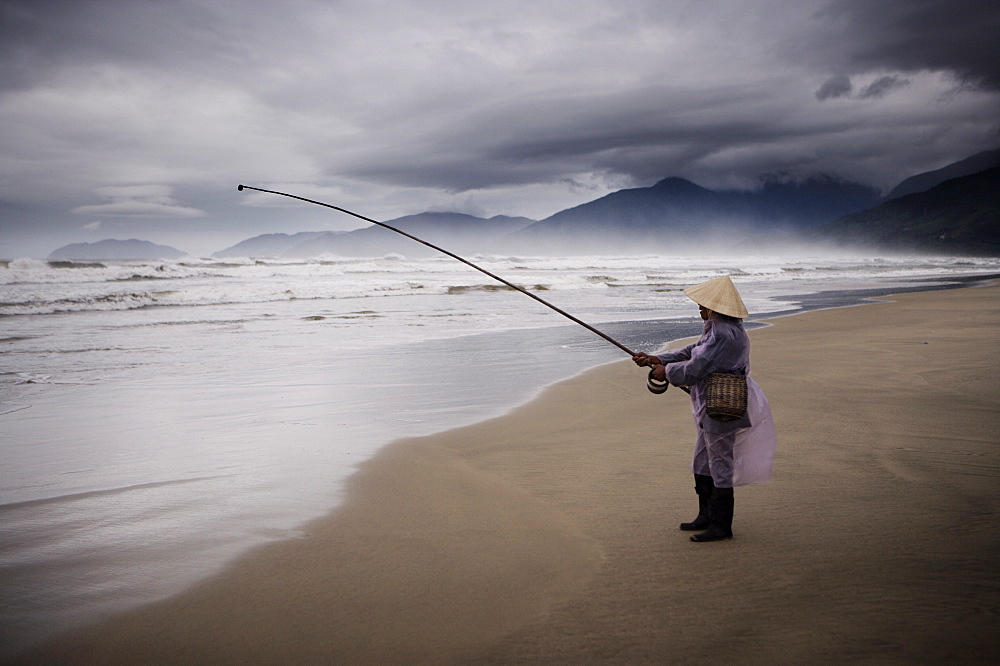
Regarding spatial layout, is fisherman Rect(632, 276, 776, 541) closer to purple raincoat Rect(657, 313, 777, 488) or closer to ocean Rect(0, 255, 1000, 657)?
purple raincoat Rect(657, 313, 777, 488)

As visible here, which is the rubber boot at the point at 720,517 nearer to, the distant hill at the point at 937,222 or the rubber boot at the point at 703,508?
the rubber boot at the point at 703,508

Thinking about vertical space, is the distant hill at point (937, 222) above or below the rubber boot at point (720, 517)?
above

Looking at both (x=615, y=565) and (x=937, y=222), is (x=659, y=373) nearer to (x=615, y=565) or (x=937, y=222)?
(x=615, y=565)

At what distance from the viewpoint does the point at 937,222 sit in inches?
6270

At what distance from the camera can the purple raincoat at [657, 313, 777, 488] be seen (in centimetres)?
327

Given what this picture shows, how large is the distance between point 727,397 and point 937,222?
191 m

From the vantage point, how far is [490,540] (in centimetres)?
340

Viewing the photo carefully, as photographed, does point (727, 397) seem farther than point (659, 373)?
No

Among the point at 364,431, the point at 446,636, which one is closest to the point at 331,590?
the point at 446,636

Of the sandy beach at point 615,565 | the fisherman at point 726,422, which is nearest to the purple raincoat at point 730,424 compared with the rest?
the fisherman at point 726,422

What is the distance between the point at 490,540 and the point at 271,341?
962 centimetres

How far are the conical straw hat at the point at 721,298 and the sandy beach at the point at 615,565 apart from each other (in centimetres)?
119

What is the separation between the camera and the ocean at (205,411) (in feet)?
10.9

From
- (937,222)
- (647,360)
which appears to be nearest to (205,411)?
(647,360)
